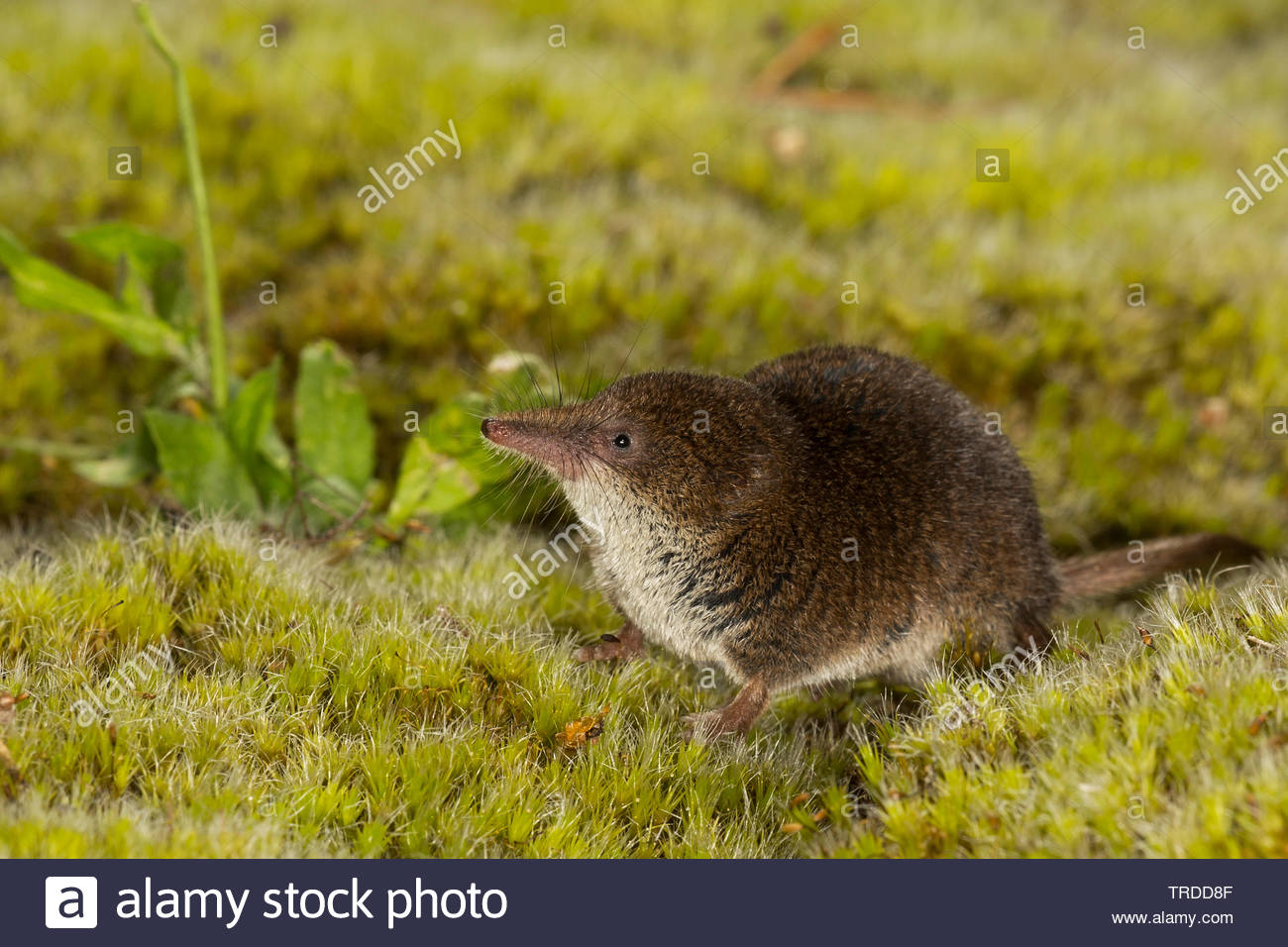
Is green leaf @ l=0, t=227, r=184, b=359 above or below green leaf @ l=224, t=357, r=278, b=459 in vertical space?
above

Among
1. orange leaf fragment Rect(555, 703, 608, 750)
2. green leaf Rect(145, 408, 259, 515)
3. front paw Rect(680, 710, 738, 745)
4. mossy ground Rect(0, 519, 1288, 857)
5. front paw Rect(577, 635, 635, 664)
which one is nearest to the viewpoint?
mossy ground Rect(0, 519, 1288, 857)

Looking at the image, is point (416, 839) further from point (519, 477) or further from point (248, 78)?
point (248, 78)

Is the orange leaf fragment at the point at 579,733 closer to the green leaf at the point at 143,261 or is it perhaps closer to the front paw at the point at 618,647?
the front paw at the point at 618,647

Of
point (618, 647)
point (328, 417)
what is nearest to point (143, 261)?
point (328, 417)

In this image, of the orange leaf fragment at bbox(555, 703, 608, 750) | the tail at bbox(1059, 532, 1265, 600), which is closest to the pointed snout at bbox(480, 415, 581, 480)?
the orange leaf fragment at bbox(555, 703, 608, 750)

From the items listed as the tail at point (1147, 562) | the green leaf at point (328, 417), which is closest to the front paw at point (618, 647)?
the green leaf at point (328, 417)

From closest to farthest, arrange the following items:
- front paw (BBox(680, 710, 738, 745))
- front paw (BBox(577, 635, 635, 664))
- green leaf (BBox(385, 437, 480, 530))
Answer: front paw (BBox(680, 710, 738, 745)) < front paw (BBox(577, 635, 635, 664)) < green leaf (BBox(385, 437, 480, 530))

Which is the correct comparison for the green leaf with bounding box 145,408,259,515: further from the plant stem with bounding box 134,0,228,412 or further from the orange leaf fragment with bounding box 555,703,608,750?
the orange leaf fragment with bounding box 555,703,608,750
